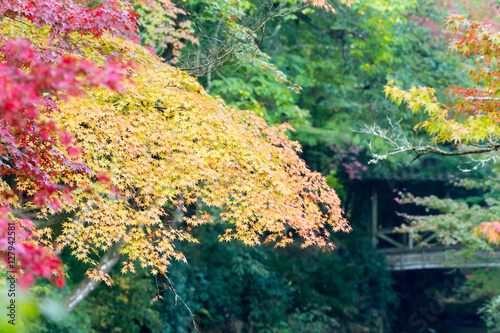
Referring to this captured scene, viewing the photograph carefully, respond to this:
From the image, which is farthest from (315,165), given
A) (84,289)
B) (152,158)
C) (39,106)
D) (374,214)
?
(39,106)

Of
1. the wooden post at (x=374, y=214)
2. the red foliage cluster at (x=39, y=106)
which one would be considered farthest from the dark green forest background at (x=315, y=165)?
the red foliage cluster at (x=39, y=106)

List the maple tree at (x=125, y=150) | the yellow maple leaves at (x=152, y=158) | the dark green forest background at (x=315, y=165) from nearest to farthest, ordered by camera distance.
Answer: the maple tree at (x=125, y=150)
the yellow maple leaves at (x=152, y=158)
the dark green forest background at (x=315, y=165)

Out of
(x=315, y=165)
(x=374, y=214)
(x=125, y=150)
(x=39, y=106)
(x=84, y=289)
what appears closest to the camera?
(x=39, y=106)

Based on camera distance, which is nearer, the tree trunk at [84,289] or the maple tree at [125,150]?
the maple tree at [125,150]

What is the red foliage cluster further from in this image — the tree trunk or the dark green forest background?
the dark green forest background

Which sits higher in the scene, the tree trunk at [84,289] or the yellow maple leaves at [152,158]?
the yellow maple leaves at [152,158]

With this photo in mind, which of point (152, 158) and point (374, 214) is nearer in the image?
point (152, 158)

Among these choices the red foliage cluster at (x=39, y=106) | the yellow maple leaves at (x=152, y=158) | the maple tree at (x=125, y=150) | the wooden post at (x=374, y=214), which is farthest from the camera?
the wooden post at (x=374, y=214)

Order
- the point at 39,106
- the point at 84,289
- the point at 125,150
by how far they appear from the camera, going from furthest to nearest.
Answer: the point at 84,289 < the point at 125,150 < the point at 39,106

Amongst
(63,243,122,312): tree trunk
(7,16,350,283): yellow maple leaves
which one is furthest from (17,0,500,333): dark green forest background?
(7,16,350,283): yellow maple leaves

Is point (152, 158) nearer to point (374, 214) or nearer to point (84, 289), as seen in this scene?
point (84, 289)

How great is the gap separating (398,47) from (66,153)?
11177mm

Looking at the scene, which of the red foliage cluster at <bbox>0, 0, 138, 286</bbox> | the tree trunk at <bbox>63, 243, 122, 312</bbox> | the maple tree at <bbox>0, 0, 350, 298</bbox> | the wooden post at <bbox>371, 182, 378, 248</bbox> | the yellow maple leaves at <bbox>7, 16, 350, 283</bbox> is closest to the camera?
the red foliage cluster at <bbox>0, 0, 138, 286</bbox>

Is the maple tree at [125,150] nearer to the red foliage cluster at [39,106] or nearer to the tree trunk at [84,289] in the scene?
the red foliage cluster at [39,106]
